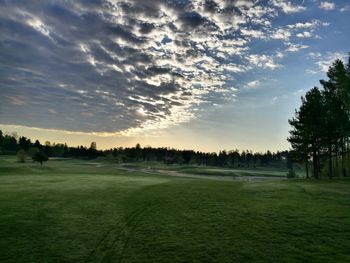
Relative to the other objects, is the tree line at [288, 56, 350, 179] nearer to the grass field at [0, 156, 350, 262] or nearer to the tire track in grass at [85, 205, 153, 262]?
the grass field at [0, 156, 350, 262]

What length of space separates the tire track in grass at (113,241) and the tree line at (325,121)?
46311 mm

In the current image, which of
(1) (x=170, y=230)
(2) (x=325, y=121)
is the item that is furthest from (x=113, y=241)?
(2) (x=325, y=121)

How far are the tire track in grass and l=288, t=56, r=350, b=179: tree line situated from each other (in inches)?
1823

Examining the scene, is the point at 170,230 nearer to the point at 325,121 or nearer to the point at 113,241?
the point at 113,241

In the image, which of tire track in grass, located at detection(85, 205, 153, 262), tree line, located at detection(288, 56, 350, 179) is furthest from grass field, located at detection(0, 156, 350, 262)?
tree line, located at detection(288, 56, 350, 179)

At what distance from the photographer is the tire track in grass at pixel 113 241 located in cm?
1448

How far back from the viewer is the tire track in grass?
14.5 m

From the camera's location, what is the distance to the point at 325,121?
2336 inches

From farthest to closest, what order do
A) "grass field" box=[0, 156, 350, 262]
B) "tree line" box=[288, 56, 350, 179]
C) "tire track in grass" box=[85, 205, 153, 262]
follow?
"tree line" box=[288, 56, 350, 179]
"grass field" box=[0, 156, 350, 262]
"tire track in grass" box=[85, 205, 153, 262]

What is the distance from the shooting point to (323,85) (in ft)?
219

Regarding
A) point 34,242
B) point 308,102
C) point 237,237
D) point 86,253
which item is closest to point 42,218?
point 34,242

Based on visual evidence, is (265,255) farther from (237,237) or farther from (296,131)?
(296,131)

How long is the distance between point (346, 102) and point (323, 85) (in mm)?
15202

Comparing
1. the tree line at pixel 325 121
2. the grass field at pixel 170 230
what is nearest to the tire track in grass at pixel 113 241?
the grass field at pixel 170 230
